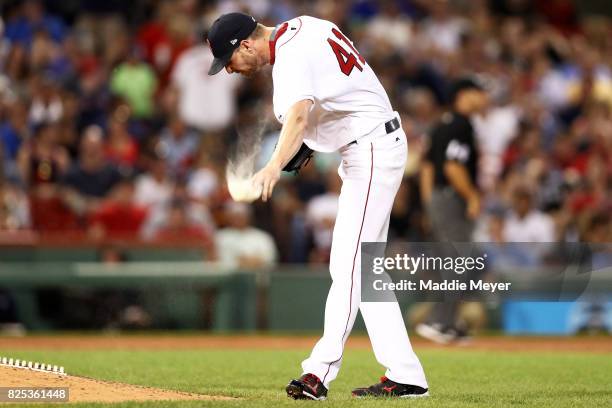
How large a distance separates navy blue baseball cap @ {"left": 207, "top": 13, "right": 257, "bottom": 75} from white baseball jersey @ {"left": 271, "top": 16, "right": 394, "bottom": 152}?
18cm

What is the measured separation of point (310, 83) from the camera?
6.35 meters

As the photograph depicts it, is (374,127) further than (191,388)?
No

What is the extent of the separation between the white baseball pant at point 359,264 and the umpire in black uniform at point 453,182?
16.6ft

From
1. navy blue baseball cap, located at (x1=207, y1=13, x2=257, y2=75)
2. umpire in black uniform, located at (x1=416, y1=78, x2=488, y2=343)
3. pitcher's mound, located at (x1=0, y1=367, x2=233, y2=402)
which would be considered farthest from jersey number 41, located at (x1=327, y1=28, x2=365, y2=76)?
umpire in black uniform, located at (x1=416, y1=78, x2=488, y2=343)

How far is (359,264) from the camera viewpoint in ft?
21.6

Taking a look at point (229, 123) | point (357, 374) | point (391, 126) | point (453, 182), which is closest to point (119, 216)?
point (229, 123)

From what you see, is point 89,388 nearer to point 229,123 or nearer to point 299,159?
point 299,159

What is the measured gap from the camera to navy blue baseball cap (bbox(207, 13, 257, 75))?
21.4 feet

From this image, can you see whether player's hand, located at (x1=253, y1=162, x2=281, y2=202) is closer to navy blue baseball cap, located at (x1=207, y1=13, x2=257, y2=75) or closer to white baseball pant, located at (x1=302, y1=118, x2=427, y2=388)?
white baseball pant, located at (x1=302, y1=118, x2=427, y2=388)

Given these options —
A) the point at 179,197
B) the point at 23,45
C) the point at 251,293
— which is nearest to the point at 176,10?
the point at 23,45

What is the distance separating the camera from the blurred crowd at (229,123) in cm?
1468

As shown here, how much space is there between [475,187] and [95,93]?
639cm

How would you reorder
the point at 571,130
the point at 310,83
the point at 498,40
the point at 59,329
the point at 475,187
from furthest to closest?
the point at 498,40 → the point at 571,130 → the point at 59,329 → the point at 475,187 → the point at 310,83

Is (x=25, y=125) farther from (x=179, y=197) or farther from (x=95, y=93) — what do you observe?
(x=179, y=197)
